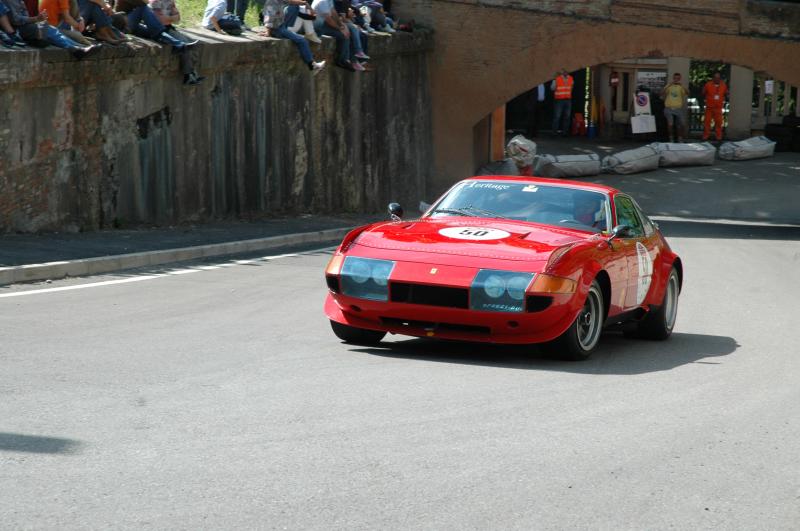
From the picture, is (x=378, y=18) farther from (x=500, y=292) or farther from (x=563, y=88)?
(x=500, y=292)

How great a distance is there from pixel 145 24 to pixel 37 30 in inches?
125

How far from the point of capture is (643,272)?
11.5m

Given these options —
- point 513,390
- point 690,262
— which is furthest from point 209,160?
point 513,390

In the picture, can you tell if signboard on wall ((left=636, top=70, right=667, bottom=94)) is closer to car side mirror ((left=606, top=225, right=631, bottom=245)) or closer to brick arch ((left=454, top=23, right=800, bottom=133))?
brick arch ((left=454, top=23, right=800, bottom=133))

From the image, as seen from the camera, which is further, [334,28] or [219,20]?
[334,28]

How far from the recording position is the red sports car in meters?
9.73

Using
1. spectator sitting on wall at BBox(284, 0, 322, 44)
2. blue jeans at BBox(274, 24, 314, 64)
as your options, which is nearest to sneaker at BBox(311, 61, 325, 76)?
blue jeans at BBox(274, 24, 314, 64)

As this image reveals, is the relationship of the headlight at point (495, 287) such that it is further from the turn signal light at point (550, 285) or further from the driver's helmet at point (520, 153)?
the driver's helmet at point (520, 153)

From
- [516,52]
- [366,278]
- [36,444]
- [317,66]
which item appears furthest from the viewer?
[516,52]

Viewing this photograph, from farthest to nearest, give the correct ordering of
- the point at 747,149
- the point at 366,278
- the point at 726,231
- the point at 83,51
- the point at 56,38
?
the point at 747,149, the point at 726,231, the point at 83,51, the point at 56,38, the point at 366,278

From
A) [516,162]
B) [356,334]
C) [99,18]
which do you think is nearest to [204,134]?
[99,18]

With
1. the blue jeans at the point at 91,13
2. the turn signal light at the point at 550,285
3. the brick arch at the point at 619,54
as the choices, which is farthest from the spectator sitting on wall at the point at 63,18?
the brick arch at the point at 619,54

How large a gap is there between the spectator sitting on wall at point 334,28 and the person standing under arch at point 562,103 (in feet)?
55.9

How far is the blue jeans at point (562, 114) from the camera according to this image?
43656mm
